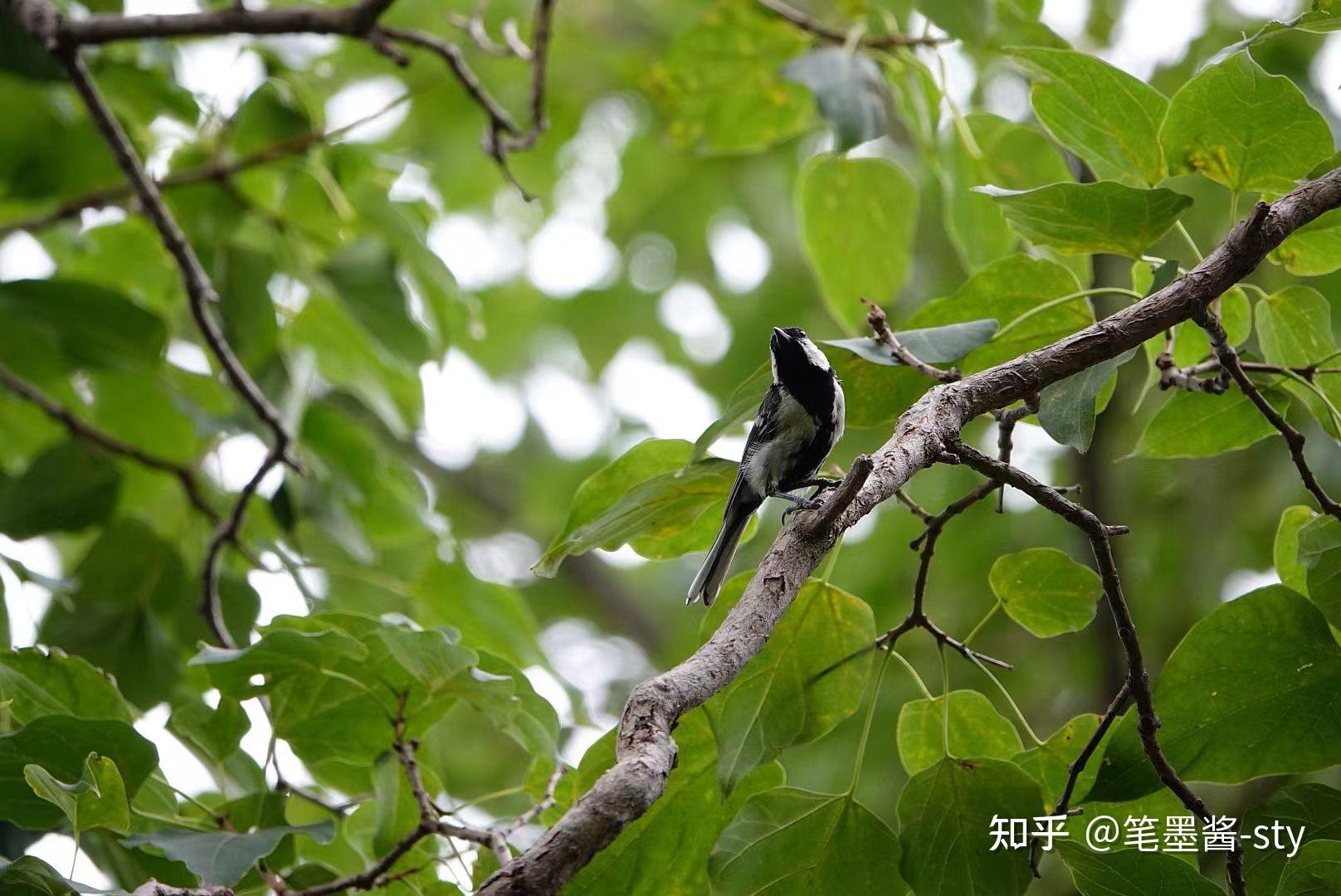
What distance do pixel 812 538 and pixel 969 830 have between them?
0.70 metres

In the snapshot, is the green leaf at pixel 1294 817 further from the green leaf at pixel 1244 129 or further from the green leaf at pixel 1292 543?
the green leaf at pixel 1244 129

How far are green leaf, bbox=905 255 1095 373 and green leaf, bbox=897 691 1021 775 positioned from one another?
66cm

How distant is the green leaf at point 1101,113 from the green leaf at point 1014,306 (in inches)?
8.7

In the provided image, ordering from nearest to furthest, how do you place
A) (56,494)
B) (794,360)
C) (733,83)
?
(794,360) → (56,494) → (733,83)

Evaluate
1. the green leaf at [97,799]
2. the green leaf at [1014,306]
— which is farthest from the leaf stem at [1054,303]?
the green leaf at [97,799]

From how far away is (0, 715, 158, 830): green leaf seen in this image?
2.05 metres

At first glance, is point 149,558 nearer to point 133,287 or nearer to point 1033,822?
point 133,287

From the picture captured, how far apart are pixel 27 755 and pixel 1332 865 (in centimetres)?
221

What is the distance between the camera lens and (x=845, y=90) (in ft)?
9.86

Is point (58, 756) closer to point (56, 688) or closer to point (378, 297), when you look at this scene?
point (56, 688)

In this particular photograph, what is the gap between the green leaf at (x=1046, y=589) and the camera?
216 cm

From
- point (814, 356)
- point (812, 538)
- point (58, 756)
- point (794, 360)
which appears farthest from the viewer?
point (794, 360)

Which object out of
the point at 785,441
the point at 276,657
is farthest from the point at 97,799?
the point at 785,441

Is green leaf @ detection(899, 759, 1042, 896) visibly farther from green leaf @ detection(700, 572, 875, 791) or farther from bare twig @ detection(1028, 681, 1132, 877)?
green leaf @ detection(700, 572, 875, 791)
